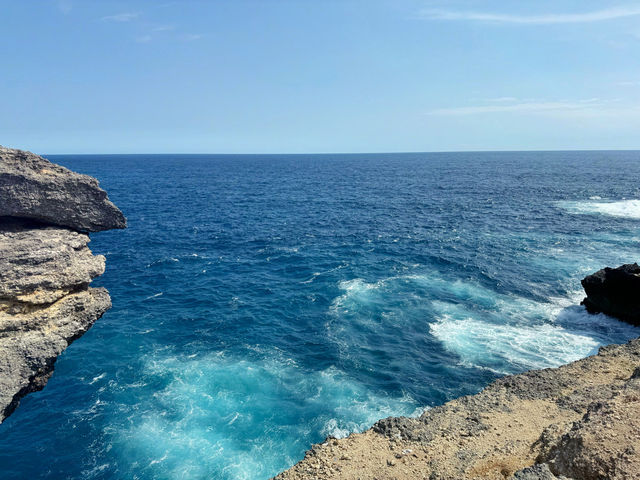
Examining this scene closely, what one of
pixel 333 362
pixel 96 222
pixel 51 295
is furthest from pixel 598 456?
pixel 96 222

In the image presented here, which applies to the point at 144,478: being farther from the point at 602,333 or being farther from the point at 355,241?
the point at 355,241

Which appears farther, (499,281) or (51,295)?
(499,281)

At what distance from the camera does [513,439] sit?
16.8m

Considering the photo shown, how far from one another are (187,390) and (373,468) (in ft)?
51.2

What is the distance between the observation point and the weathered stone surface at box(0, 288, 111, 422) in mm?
18969

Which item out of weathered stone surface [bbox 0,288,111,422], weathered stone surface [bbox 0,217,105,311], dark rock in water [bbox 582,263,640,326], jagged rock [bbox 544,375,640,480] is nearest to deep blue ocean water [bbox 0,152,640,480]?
dark rock in water [bbox 582,263,640,326]

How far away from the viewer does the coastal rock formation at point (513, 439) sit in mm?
13078

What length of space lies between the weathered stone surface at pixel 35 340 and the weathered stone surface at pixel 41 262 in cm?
86

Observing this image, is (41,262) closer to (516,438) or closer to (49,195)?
(49,195)

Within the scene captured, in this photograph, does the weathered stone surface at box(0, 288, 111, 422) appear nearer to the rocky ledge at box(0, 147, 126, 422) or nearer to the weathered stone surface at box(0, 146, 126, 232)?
the rocky ledge at box(0, 147, 126, 422)

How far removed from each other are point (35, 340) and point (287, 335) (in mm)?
18235

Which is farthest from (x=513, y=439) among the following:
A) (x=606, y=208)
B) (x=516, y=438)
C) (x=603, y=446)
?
(x=606, y=208)

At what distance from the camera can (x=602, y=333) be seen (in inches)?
1293

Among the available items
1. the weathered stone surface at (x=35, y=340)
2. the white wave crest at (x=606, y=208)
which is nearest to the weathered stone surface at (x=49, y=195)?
the weathered stone surface at (x=35, y=340)
